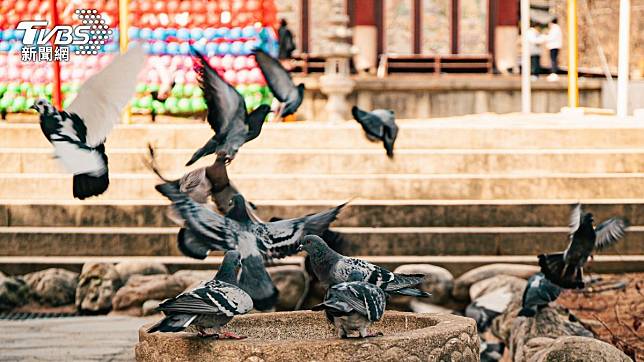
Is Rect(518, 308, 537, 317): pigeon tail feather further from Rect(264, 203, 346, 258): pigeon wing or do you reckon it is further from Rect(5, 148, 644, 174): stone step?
Rect(5, 148, 644, 174): stone step

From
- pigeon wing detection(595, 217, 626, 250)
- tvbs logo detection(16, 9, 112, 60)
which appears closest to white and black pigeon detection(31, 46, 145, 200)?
pigeon wing detection(595, 217, 626, 250)

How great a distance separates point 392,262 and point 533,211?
164 centimetres

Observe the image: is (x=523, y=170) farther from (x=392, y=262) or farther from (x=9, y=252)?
(x=9, y=252)

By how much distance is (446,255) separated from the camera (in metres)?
13.2

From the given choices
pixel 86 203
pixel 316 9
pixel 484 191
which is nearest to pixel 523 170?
pixel 484 191

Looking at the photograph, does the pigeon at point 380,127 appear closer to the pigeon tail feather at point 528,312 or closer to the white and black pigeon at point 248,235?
the pigeon tail feather at point 528,312

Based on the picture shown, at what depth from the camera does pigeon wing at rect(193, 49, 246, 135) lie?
9.98 m

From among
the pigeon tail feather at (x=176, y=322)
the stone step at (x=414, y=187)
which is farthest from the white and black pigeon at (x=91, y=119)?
the stone step at (x=414, y=187)

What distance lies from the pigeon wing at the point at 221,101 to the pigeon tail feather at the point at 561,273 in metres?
2.50

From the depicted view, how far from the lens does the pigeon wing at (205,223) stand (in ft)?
30.1

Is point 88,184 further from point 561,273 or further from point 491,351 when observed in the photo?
point 561,273

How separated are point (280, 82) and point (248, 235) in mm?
3126

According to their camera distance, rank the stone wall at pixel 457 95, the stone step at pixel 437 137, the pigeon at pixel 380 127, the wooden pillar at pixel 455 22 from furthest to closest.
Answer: the wooden pillar at pixel 455 22
the stone wall at pixel 457 95
the stone step at pixel 437 137
the pigeon at pixel 380 127

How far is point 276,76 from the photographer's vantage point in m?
12.1
